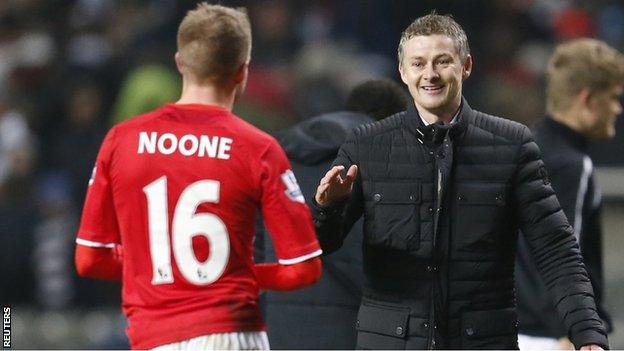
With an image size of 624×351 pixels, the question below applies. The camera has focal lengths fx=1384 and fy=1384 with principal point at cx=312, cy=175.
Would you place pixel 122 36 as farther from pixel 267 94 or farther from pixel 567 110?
pixel 567 110

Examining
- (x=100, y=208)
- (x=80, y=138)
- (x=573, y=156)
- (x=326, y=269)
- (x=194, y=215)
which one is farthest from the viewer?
(x=80, y=138)

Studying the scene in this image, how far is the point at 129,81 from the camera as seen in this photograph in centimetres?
1069

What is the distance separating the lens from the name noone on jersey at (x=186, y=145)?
4.07 metres

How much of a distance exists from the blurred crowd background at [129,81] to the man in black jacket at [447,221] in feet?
18.1

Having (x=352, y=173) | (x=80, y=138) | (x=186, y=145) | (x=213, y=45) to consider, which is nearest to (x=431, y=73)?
(x=352, y=173)

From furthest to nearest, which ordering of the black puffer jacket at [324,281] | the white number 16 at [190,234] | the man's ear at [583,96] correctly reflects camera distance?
1. the man's ear at [583,96]
2. the black puffer jacket at [324,281]
3. the white number 16 at [190,234]

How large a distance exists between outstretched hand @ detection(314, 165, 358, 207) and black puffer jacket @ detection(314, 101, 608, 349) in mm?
75

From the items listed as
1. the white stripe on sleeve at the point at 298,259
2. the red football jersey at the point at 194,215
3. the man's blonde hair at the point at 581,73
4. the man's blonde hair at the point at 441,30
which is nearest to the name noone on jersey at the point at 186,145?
the red football jersey at the point at 194,215

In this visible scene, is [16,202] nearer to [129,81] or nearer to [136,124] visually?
[129,81]

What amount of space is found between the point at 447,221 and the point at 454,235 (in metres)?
0.05

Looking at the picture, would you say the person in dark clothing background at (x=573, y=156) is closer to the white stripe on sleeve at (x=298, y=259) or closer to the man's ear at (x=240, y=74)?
the white stripe on sleeve at (x=298, y=259)

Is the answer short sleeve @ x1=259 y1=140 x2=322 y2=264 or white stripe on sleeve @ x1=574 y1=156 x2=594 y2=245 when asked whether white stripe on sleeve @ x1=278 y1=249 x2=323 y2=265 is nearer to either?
short sleeve @ x1=259 y1=140 x2=322 y2=264

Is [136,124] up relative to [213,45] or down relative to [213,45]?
down

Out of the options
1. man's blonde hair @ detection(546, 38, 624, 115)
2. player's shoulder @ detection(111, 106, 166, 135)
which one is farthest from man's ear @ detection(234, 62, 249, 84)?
man's blonde hair @ detection(546, 38, 624, 115)
